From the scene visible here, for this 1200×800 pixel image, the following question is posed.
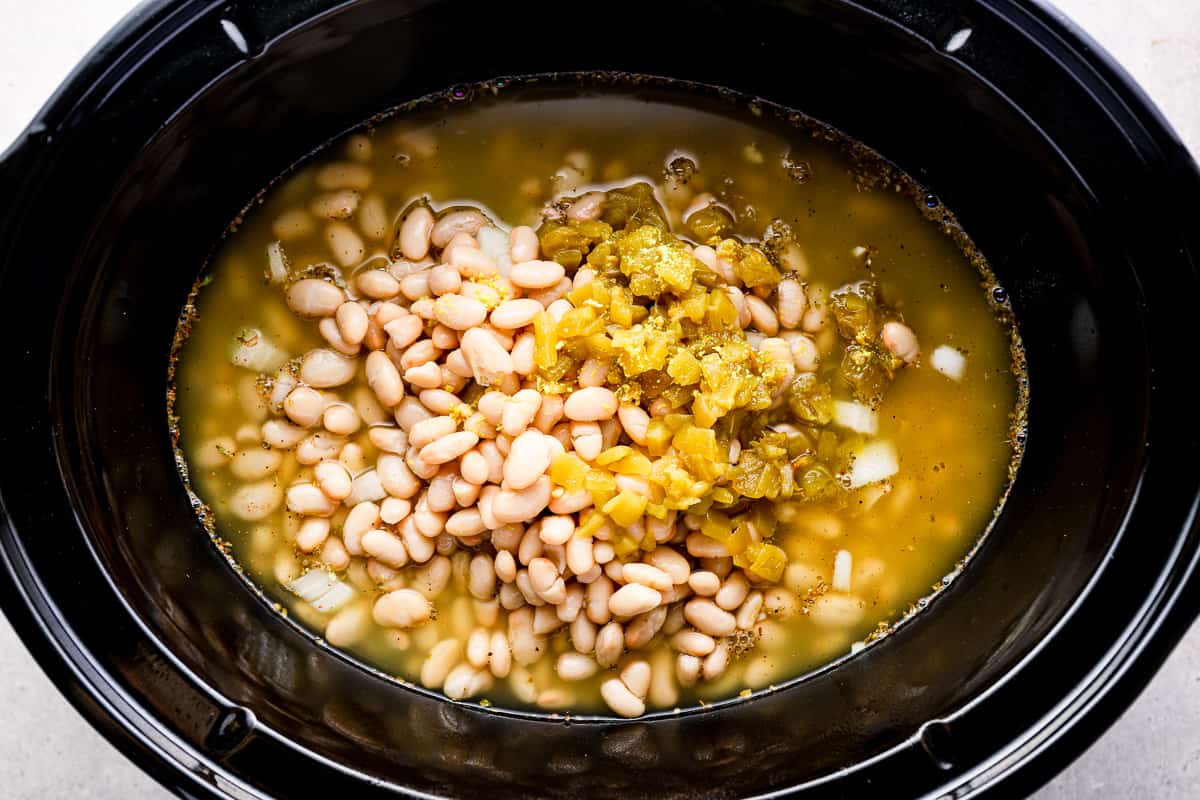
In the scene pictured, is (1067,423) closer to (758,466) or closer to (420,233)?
(758,466)

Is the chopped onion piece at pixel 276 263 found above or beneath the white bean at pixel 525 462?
above

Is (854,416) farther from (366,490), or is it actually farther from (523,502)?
(366,490)

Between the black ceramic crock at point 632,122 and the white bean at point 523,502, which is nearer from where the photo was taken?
the black ceramic crock at point 632,122

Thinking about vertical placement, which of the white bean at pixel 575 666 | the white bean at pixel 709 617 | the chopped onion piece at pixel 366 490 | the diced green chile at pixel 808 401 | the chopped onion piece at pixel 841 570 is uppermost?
the diced green chile at pixel 808 401

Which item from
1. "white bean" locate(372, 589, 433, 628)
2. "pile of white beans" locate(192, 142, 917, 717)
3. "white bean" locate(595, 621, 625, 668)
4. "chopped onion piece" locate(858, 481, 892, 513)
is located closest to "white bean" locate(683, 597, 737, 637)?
"pile of white beans" locate(192, 142, 917, 717)

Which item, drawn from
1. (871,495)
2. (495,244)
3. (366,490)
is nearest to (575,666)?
(366,490)

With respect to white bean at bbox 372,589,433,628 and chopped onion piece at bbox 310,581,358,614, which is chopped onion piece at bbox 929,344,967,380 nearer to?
white bean at bbox 372,589,433,628

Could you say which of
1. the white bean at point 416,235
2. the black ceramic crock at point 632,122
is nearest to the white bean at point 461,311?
the white bean at point 416,235

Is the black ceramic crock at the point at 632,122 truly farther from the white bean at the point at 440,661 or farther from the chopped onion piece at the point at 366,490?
the chopped onion piece at the point at 366,490
